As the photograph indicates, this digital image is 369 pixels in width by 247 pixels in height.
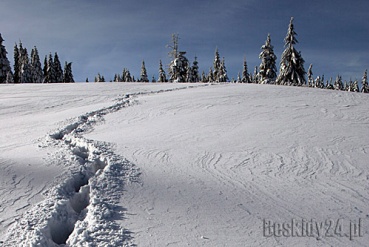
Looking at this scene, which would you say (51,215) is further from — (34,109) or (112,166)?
(34,109)

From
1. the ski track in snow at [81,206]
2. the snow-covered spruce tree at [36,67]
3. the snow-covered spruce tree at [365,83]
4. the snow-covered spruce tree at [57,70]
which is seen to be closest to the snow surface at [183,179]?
the ski track in snow at [81,206]

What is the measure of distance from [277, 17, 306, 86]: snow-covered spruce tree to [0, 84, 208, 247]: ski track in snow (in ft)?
98.0

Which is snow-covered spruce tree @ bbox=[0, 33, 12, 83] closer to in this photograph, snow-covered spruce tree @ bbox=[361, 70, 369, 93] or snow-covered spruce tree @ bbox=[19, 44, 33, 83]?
snow-covered spruce tree @ bbox=[19, 44, 33, 83]

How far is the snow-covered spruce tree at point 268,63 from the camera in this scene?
33656 mm

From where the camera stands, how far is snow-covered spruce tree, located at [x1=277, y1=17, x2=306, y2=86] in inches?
1190

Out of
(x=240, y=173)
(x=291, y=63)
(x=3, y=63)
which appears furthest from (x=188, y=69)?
(x=240, y=173)

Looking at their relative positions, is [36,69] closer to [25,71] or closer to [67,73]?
[25,71]

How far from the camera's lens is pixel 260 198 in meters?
3.49

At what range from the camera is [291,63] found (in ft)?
100.0

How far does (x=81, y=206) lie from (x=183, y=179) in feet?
5.24

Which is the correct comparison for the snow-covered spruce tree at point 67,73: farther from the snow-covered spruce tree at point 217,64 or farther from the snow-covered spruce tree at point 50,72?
the snow-covered spruce tree at point 217,64

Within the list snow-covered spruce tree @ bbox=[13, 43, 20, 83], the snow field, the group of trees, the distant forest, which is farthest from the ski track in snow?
snow-covered spruce tree @ bbox=[13, 43, 20, 83]

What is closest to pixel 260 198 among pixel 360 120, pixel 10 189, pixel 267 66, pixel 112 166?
pixel 112 166

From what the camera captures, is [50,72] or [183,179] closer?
[183,179]
